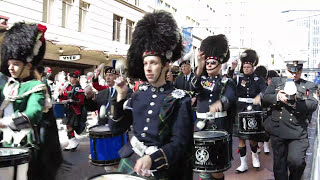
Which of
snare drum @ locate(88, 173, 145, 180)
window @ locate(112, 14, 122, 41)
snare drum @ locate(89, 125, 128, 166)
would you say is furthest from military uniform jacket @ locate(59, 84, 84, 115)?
window @ locate(112, 14, 122, 41)

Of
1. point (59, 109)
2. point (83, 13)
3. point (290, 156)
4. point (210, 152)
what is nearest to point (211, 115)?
point (210, 152)

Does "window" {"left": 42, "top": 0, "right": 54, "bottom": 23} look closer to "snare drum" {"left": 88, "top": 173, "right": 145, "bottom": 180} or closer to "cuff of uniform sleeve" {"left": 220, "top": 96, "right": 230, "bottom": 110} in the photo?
"cuff of uniform sleeve" {"left": 220, "top": 96, "right": 230, "bottom": 110}

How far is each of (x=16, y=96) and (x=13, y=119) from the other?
35 cm

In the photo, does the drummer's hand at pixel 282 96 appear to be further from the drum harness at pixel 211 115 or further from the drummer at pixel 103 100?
the drummer at pixel 103 100

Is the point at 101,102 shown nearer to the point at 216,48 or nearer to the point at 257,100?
the point at 216,48

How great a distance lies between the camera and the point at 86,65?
19375 mm

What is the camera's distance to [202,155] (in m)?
4.01

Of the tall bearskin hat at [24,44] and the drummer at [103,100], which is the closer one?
the tall bearskin hat at [24,44]

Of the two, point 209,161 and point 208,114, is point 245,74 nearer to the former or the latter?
point 208,114

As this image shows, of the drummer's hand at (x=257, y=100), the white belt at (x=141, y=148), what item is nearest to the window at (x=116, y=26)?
the drummer's hand at (x=257, y=100)

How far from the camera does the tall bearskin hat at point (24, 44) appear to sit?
3361 millimetres

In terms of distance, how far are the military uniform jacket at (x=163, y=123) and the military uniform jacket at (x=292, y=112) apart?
6.92 ft

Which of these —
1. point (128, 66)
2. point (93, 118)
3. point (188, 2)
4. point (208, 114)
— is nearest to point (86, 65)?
point (93, 118)

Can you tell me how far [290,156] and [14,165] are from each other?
325 centimetres
